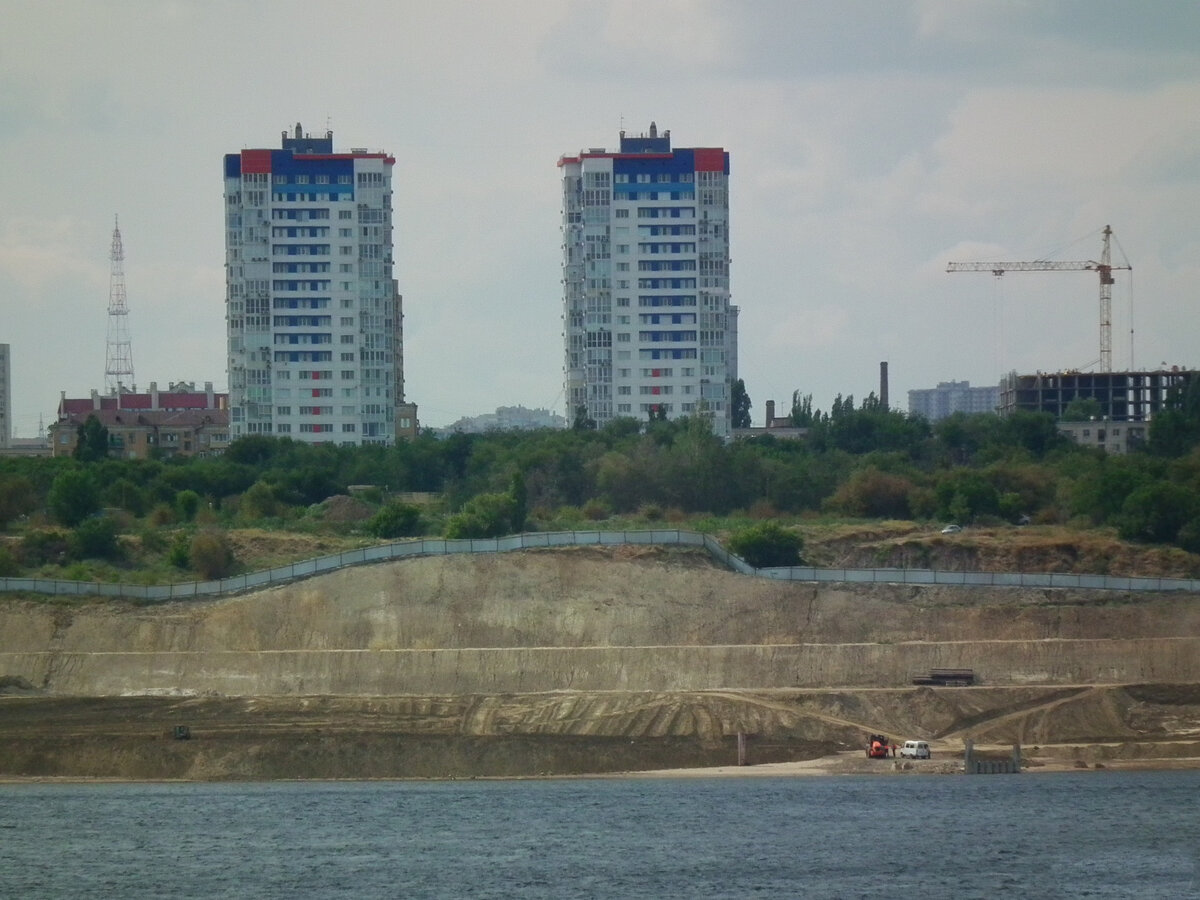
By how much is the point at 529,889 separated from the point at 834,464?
326ft

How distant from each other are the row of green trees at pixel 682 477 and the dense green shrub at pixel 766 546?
1531 cm

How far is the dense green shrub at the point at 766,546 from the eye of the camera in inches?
4136

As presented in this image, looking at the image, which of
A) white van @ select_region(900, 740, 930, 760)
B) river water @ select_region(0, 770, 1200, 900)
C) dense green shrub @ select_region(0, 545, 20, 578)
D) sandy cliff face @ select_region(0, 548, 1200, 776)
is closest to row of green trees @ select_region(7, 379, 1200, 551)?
dense green shrub @ select_region(0, 545, 20, 578)

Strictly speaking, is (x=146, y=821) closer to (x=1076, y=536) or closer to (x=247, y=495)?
(x=1076, y=536)

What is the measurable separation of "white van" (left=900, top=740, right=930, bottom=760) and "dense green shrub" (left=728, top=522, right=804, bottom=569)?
1052 inches

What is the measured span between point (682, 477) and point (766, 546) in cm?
3623

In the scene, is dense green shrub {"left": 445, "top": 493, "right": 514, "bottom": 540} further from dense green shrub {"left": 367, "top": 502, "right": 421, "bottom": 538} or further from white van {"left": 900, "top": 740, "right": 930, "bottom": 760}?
white van {"left": 900, "top": 740, "right": 930, "bottom": 760}

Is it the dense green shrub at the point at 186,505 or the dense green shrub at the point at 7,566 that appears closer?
the dense green shrub at the point at 7,566

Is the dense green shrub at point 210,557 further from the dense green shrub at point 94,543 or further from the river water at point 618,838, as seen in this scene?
the river water at point 618,838

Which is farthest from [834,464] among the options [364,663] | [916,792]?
[916,792]

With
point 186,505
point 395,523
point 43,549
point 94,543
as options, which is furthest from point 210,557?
point 186,505

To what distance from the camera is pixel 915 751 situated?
77.9m

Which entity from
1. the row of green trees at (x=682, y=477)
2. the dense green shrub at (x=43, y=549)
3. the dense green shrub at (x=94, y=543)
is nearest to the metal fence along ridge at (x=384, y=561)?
the dense green shrub at (x=94, y=543)

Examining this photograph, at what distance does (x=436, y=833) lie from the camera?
67.9 m
